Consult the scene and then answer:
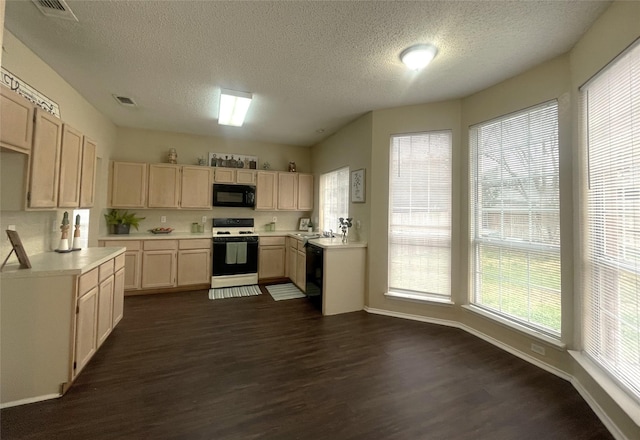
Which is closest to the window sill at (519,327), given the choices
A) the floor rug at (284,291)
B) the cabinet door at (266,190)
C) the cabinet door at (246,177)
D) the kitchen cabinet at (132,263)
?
the floor rug at (284,291)

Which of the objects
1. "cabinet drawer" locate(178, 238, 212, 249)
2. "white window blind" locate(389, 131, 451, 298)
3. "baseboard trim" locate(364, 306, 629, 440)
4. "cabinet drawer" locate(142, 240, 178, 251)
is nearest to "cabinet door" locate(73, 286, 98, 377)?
"cabinet drawer" locate(142, 240, 178, 251)

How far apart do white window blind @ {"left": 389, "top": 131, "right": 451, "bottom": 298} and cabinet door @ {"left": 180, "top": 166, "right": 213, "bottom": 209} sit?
3.22 meters

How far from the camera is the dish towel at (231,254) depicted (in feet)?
15.1

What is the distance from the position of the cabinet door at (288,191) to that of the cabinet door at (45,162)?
11.1ft

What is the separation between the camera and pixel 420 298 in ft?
11.2

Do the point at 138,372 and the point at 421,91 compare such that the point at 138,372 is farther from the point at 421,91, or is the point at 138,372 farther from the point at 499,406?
the point at 421,91

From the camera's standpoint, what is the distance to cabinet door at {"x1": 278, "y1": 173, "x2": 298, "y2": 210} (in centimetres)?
538

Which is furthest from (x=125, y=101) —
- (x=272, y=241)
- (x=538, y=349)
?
(x=538, y=349)

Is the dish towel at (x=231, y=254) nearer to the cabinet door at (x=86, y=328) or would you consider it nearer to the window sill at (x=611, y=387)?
the cabinet door at (x=86, y=328)

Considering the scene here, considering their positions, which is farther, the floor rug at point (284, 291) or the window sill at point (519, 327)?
the floor rug at point (284, 291)

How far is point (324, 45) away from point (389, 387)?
9.29 ft

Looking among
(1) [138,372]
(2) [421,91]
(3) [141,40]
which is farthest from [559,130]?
(1) [138,372]

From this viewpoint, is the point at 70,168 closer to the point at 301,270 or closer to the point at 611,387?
the point at 301,270

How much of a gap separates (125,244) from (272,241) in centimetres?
227
